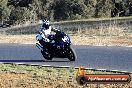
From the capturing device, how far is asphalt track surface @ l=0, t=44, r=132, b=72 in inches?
672

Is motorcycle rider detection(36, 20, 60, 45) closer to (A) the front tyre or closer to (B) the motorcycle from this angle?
(B) the motorcycle

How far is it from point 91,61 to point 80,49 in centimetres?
506

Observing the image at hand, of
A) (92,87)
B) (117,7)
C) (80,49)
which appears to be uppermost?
(92,87)

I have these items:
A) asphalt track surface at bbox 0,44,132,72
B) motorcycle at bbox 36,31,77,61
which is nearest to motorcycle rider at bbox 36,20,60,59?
motorcycle at bbox 36,31,77,61

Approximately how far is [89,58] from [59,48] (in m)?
1.52

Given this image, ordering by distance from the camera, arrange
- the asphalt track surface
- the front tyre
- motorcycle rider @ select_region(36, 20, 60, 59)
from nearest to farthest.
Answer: the asphalt track surface < the front tyre < motorcycle rider @ select_region(36, 20, 60, 59)

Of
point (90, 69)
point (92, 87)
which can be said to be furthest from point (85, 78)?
point (90, 69)

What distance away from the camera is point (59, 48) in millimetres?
18797

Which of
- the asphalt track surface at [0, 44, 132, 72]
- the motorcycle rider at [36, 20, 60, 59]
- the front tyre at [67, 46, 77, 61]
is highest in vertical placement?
the motorcycle rider at [36, 20, 60, 59]

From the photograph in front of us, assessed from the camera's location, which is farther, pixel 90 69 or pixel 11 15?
pixel 11 15

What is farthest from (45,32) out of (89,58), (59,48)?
(89,58)

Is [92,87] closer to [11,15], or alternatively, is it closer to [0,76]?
[0,76]

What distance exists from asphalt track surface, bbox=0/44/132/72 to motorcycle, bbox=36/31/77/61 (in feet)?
0.82

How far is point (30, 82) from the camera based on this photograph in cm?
1369
